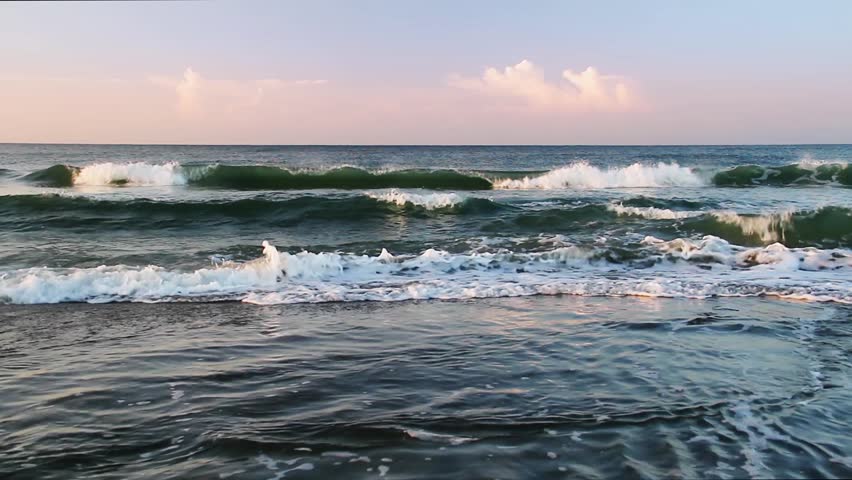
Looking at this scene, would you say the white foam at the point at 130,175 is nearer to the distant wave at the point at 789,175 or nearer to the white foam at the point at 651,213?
the white foam at the point at 651,213

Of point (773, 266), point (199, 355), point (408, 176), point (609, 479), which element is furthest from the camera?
point (408, 176)

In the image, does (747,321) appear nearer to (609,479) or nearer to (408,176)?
(609,479)

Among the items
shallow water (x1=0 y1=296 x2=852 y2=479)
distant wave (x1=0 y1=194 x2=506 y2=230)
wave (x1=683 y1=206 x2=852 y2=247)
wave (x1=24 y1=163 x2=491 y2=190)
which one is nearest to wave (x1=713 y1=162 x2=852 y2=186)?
wave (x1=24 y1=163 x2=491 y2=190)

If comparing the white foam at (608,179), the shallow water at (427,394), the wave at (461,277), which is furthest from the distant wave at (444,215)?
the white foam at (608,179)

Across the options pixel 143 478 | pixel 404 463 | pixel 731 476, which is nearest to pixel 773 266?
pixel 731 476

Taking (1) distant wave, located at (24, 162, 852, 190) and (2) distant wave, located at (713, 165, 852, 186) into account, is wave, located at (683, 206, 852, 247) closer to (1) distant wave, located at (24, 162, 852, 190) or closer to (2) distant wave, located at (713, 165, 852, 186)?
(1) distant wave, located at (24, 162, 852, 190)

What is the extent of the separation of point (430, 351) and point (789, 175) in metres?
25.8

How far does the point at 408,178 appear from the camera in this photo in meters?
25.5

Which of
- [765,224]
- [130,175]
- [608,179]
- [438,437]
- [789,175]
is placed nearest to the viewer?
[438,437]

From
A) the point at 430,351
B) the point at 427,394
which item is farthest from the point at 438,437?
the point at 430,351

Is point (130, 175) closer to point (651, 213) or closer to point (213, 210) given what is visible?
point (213, 210)

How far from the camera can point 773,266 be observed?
389 inches

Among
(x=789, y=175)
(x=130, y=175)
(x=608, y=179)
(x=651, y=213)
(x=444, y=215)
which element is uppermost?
(x=130, y=175)

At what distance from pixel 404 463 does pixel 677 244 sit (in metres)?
8.77
